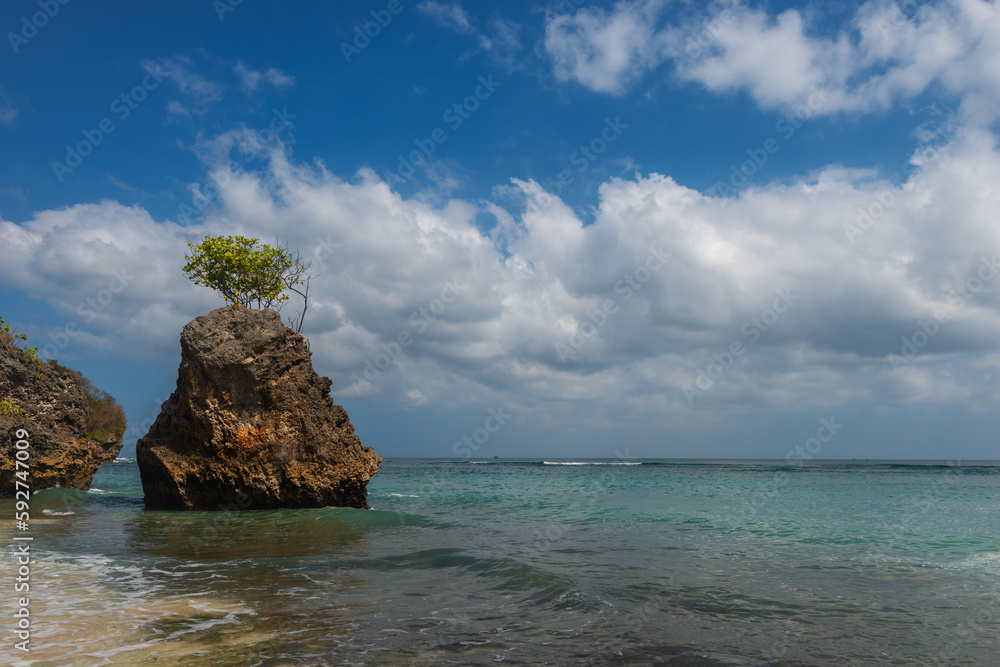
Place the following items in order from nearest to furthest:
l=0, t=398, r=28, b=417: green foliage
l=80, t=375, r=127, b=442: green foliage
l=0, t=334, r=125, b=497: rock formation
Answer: l=0, t=398, r=28, b=417: green foliage → l=0, t=334, r=125, b=497: rock formation → l=80, t=375, r=127, b=442: green foliage

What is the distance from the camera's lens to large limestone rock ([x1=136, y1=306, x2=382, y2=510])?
17.8 meters

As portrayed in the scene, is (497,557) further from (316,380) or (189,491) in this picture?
(189,491)

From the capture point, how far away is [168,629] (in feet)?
21.6

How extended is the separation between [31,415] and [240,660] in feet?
76.1

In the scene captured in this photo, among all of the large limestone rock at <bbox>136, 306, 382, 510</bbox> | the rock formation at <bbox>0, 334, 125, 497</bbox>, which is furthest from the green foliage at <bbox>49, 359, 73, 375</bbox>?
the large limestone rock at <bbox>136, 306, 382, 510</bbox>

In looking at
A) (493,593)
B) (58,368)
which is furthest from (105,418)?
(493,593)

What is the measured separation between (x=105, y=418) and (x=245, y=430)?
38234 millimetres

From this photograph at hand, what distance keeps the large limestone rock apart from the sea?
1.31 m

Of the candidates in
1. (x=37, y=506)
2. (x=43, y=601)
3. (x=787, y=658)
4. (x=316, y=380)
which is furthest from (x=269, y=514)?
(x=787, y=658)

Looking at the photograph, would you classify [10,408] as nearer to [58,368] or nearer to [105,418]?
[58,368]

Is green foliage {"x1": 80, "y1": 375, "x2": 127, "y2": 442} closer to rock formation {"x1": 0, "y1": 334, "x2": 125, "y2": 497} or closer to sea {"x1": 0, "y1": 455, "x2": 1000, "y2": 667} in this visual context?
rock formation {"x1": 0, "y1": 334, "x2": 125, "y2": 497}

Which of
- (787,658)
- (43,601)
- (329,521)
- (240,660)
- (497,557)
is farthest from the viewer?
(329,521)

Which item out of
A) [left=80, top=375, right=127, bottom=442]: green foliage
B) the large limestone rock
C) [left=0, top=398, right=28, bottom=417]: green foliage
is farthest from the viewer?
[left=80, top=375, right=127, bottom=442]: green foliage

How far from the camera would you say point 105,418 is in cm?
4738
